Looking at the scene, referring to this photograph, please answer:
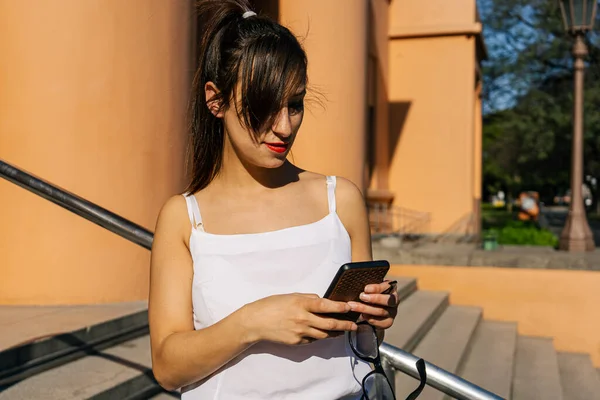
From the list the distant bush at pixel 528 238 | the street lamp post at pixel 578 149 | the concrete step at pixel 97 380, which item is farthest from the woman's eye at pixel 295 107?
the distant bush at pixel 528 238

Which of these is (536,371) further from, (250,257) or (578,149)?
(250,257)

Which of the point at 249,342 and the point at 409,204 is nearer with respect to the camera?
the point at 249,342

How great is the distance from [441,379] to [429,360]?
3.48 metres

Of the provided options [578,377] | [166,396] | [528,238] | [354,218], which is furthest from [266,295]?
[528,238]

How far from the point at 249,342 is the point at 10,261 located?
12.1 feet

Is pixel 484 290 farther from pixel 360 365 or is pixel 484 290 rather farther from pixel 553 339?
pixel 360 365

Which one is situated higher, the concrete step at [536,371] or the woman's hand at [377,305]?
the woman's hand at [377,305]

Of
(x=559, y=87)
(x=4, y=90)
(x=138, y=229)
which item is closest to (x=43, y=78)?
(x=4, y=90)

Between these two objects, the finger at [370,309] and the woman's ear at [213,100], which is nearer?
the finger at [370,309]

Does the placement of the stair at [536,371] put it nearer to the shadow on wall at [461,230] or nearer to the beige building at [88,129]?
the beige building at [88,129]

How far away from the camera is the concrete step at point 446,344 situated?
15.5 ft

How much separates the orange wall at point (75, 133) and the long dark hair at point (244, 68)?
10.0ft

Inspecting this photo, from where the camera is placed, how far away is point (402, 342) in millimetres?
5137

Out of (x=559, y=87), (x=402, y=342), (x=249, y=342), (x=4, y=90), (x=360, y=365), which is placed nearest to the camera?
(x=249, y=342)
